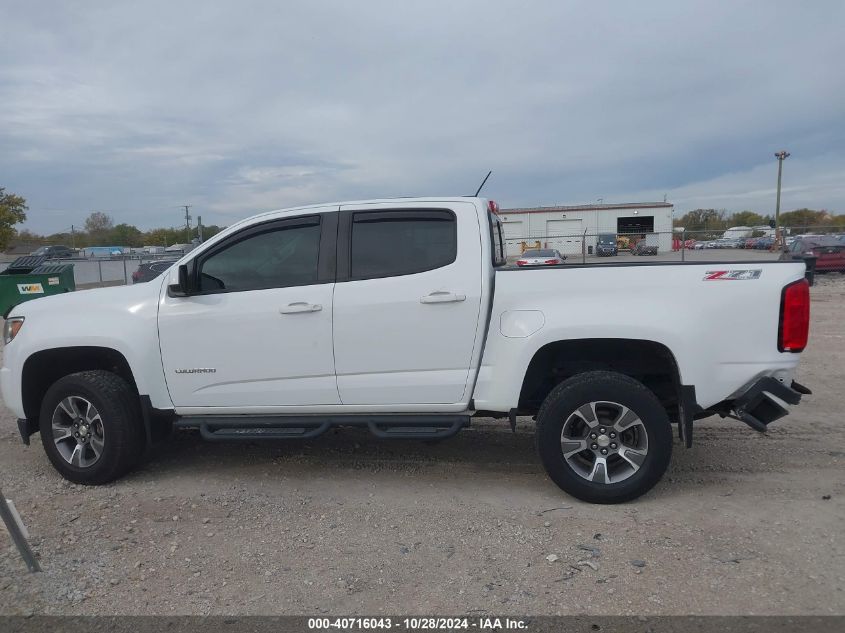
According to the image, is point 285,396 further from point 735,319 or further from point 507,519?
point 735,319

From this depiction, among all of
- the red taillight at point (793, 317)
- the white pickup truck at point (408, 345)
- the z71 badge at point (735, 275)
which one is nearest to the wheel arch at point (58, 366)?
the white pickup truck at point (408, 345)

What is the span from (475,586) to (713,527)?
61.2 inches

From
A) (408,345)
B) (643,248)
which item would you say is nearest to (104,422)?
(408,345)

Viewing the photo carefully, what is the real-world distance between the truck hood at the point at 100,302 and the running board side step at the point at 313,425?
0.90 meters

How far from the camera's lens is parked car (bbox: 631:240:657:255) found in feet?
66.2

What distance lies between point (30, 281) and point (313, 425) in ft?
46.7

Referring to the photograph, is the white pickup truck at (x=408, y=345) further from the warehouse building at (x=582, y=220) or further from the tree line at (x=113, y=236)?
the tree line at (x=113, y=236)

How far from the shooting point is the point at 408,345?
427 centimetres

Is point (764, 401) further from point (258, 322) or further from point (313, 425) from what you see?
point (258, 322)

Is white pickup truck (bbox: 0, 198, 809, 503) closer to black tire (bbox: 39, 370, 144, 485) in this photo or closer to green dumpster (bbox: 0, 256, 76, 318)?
black tire (bbox: 39, 370, 144, 485)

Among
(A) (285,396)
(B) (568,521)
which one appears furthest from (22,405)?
(B) (568,521)

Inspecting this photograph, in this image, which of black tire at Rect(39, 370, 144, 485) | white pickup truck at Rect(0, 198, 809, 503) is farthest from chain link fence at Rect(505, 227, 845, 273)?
black tire at Rect(39, 370, 144, 485)

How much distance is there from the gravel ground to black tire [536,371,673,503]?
0.14 meters

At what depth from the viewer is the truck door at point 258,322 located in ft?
14.4
